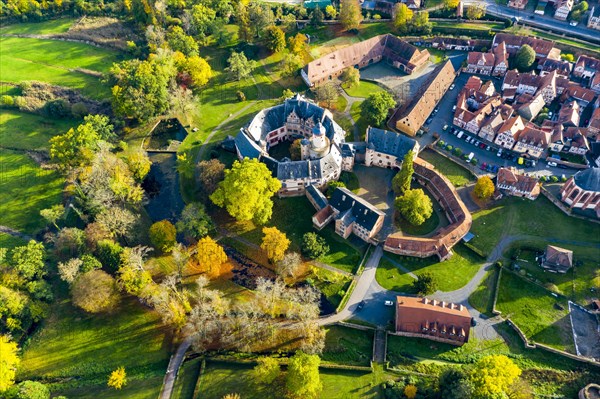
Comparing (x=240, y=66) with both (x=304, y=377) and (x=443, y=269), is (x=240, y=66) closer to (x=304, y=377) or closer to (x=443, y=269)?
(x=443, y=269)

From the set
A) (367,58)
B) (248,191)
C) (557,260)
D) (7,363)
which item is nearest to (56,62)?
(248,191)

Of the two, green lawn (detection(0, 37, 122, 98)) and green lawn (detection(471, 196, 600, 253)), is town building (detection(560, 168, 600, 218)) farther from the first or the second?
green lawn (detection(0, 37, 122, 98))

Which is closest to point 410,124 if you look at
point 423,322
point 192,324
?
point 423,322

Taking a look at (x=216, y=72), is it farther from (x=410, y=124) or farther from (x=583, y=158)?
(x=583, y=158)

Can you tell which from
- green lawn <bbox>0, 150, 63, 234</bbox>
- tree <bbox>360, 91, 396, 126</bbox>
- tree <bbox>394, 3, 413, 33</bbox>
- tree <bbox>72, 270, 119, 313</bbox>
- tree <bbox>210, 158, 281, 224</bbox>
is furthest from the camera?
tree <bbox>394, 3, 413, 33</bbox>

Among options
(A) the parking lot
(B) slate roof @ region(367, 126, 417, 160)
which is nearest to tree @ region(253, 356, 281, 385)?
(B) slate roof @ region(367, 126, 417, 160)

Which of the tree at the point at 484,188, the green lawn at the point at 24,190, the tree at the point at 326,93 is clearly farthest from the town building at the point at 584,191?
the green lawn at the point at 24,190

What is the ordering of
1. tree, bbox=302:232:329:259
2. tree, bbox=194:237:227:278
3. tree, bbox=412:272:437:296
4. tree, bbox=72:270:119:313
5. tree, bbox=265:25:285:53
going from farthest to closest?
tree, bbox=265:25:285:53, tree, bbox=302:232:329:259, tree, bbox=194:237:227:278, tree, bbox=412:272:437:296, tree, bbox=72:270:119:313
